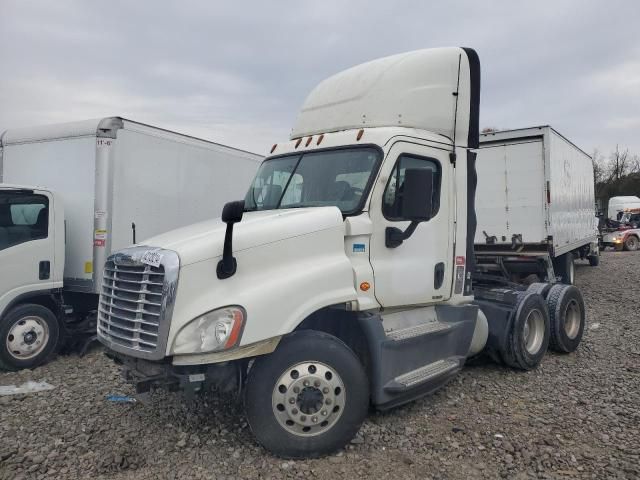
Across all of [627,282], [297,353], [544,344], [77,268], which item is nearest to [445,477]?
[297,353]

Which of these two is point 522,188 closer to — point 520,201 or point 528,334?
point 520,201

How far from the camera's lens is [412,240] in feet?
14.7

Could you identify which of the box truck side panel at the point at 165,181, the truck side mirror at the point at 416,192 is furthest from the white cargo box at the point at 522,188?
the truck side mirror at the point at 416,192

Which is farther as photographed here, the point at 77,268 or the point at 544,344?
the point at 77,268

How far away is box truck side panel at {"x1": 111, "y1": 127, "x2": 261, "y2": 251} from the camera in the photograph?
679cm

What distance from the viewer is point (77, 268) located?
6805mm

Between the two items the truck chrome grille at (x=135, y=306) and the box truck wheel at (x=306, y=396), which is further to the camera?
the box truck wheel at (x=306, y=396)

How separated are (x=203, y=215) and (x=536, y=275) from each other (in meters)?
6.39

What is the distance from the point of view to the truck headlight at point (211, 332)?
334 cm

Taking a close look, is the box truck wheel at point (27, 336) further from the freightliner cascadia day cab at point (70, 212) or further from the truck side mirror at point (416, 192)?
the truck side mirror at point (416, 192)

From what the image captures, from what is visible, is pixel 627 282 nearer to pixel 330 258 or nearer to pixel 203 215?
pixel 203 215

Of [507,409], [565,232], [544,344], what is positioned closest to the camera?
[507,409]

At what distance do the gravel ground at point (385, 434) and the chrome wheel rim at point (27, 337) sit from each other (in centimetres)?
33

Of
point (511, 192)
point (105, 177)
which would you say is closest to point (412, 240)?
point (105, 177)
